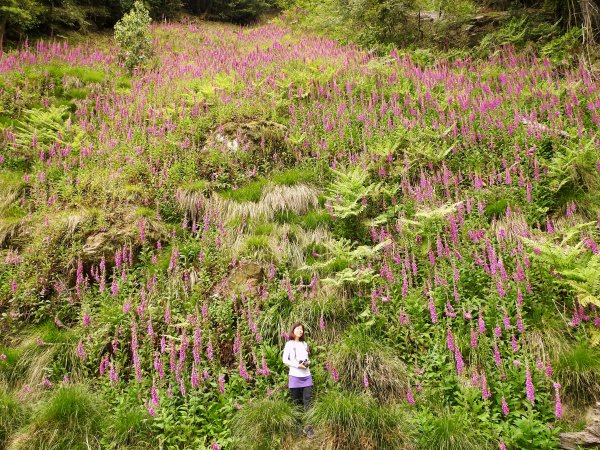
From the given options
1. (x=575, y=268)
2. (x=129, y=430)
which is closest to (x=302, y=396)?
(x=129, y=430)

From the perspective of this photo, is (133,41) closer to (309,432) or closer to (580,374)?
(309,432)

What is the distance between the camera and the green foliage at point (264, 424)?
376cm

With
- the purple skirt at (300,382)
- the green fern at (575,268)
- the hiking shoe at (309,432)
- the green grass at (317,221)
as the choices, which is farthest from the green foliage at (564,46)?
the hiking shoe at (309,432)

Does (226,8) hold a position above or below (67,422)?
above

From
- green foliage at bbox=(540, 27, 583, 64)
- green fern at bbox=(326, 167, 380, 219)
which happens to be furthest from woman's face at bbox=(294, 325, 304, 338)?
green foliage at bbox=(540, 27, 583, 64)

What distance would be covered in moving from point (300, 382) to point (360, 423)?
73 cm

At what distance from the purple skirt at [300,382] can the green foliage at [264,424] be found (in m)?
0.19

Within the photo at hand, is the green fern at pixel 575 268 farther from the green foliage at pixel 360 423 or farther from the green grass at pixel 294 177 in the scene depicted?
the green grass at pixel 294 177

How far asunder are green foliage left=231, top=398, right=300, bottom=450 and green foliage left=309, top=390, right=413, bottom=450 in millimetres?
253

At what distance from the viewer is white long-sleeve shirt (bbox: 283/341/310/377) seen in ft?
13.7

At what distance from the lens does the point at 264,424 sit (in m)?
3.85

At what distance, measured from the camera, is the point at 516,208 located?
5.57 m

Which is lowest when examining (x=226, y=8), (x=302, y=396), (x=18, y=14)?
(x=302, y=396)

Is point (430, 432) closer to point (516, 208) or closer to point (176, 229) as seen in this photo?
point (516, 208)
